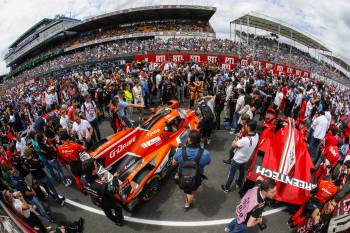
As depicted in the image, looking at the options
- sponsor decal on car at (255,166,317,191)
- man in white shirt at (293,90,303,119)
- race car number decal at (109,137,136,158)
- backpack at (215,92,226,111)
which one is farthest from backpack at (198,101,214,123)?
man in white shirt at (293,90,303,119)

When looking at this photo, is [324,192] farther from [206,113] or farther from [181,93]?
[181,93]

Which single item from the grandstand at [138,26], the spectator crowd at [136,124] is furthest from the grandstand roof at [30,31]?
the spectator crowd at [136,124]

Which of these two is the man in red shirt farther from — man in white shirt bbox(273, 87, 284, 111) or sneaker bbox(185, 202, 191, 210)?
man in white shirt bbox(273, 87, 284, 111)

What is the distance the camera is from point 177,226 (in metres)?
5.08

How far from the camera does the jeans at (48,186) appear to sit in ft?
18.2

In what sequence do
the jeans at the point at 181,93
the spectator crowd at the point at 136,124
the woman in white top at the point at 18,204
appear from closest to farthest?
the woman in white top at the point at 18,204 < the spectator crowd at the point at 136,124 < the jeans at the point at 181,93

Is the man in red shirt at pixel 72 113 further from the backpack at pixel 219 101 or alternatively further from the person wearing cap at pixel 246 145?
the person wearing cap at pixel 246 145

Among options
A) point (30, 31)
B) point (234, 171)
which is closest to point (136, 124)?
point (234, 171)

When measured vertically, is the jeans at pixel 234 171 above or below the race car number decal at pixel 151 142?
below

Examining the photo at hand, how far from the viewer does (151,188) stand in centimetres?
558

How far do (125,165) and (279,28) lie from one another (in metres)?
35.3

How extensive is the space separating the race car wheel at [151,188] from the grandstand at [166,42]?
73.3 ft

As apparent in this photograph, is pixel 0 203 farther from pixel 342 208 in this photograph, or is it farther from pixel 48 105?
pixel 48 105

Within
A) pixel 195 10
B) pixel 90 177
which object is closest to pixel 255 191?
pixel 90 177
